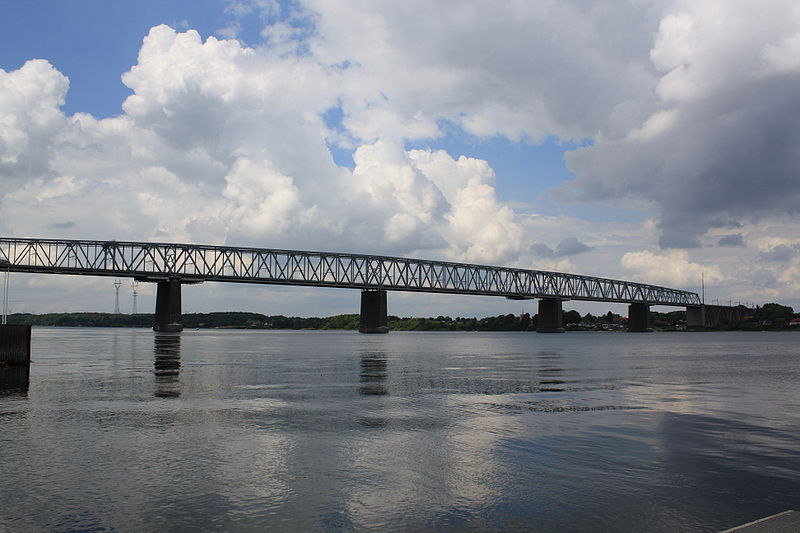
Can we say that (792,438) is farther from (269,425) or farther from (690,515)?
(269,425)

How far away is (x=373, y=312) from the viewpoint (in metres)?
196

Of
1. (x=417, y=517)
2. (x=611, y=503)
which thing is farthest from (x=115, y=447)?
(x=611, y=503)

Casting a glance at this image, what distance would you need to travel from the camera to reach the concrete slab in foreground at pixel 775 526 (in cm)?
870

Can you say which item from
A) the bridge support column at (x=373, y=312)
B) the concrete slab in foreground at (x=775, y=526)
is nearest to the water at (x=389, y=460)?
the concrete slab in foreground at (x=775, y=526)

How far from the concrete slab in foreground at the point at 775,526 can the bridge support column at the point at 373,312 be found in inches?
7241

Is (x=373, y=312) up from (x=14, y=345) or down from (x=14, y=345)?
up

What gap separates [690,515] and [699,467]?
4189 mm

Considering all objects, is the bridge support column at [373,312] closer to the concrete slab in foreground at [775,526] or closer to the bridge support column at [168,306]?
the bridge support column at [168,306]

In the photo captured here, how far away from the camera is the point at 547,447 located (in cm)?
1695

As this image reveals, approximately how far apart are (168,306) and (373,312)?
60.4 meters

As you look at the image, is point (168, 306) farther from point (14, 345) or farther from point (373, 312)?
point (14, 345)

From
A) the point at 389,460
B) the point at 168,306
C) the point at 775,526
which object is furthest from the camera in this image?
the point at 168,306

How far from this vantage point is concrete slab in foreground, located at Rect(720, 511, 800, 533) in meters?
A: 8.70

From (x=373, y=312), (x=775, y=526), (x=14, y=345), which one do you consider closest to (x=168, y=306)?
(x=373, y=312)
